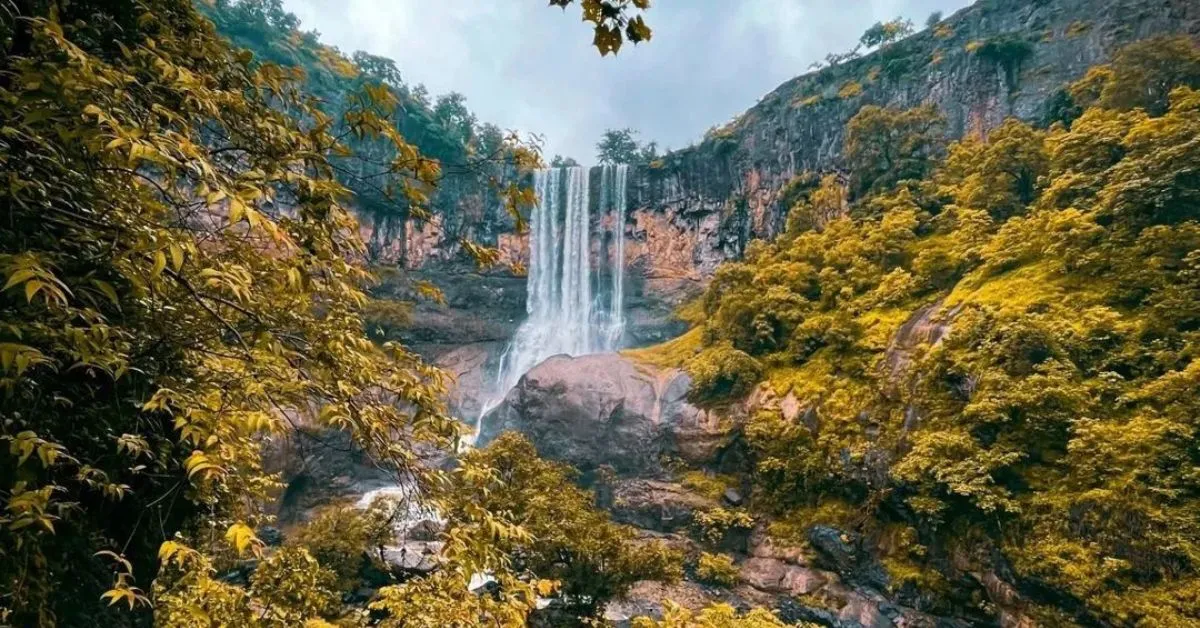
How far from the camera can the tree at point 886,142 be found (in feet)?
78.8

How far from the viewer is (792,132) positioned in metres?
32.8

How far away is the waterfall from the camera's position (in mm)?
36500

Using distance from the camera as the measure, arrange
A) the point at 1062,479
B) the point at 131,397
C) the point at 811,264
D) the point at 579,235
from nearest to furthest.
A: 1. the point at 131,397
2. the point at 1062,479
3. the point at 811,264
4. the point at 579,235

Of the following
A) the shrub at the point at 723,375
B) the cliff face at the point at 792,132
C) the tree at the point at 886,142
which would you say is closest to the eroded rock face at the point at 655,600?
the shrub at the point at 723,375

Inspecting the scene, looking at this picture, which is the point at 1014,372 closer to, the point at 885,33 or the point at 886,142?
the point at 886,142

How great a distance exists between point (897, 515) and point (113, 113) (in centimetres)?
1491

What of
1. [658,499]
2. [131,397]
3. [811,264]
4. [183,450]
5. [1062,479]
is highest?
[811,264]

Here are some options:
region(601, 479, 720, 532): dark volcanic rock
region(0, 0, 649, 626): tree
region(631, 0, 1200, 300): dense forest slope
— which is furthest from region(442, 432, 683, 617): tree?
region(631, 0, 1200, 300): dense forest slope

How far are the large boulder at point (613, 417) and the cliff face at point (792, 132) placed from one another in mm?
10611

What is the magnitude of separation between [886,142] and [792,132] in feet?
28.8

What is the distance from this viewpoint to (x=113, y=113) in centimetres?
176

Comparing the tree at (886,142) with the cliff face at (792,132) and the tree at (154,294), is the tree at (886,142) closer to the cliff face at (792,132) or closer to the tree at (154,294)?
the cliff face at (792,132)

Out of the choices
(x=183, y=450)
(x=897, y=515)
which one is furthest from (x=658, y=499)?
(x=183, y=450)

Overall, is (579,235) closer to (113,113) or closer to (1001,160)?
(1001,160)
